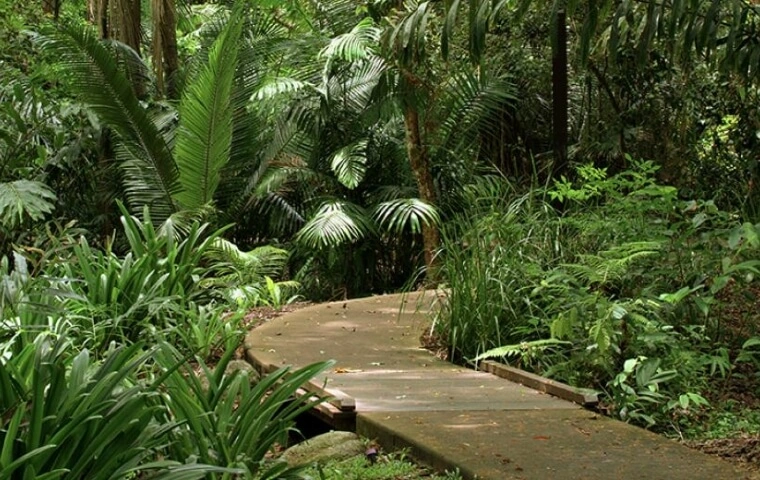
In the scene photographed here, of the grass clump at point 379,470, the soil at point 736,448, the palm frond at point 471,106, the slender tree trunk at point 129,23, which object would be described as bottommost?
the grass clump at point 379,470

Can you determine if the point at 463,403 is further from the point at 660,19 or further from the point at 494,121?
the point at 494,121

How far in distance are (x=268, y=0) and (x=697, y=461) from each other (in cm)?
1338

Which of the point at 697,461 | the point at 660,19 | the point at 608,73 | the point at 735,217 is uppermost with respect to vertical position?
the point at 608,73

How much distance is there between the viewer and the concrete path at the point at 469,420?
4.85 metres

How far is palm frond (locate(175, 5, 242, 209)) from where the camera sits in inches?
498

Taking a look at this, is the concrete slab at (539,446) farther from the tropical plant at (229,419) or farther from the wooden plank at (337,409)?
the tropical plant at (229,419)

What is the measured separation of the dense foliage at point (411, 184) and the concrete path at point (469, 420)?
37 cm

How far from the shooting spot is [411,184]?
46.4 feet

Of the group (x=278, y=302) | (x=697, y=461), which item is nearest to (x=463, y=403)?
(x=697, y=461)

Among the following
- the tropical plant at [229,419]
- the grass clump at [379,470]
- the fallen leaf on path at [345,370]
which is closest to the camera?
the tropical plant at [229,419]

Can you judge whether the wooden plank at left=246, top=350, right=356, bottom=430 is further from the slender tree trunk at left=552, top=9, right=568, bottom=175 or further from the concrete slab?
the slender tree trunk at left=552, top=9, right=568, bottom=175

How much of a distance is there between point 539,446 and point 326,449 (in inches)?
44.4

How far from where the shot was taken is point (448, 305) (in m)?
8.24

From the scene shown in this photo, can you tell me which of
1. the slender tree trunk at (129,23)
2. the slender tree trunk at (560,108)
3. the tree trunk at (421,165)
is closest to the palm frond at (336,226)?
the tree trunk at (421,165)
